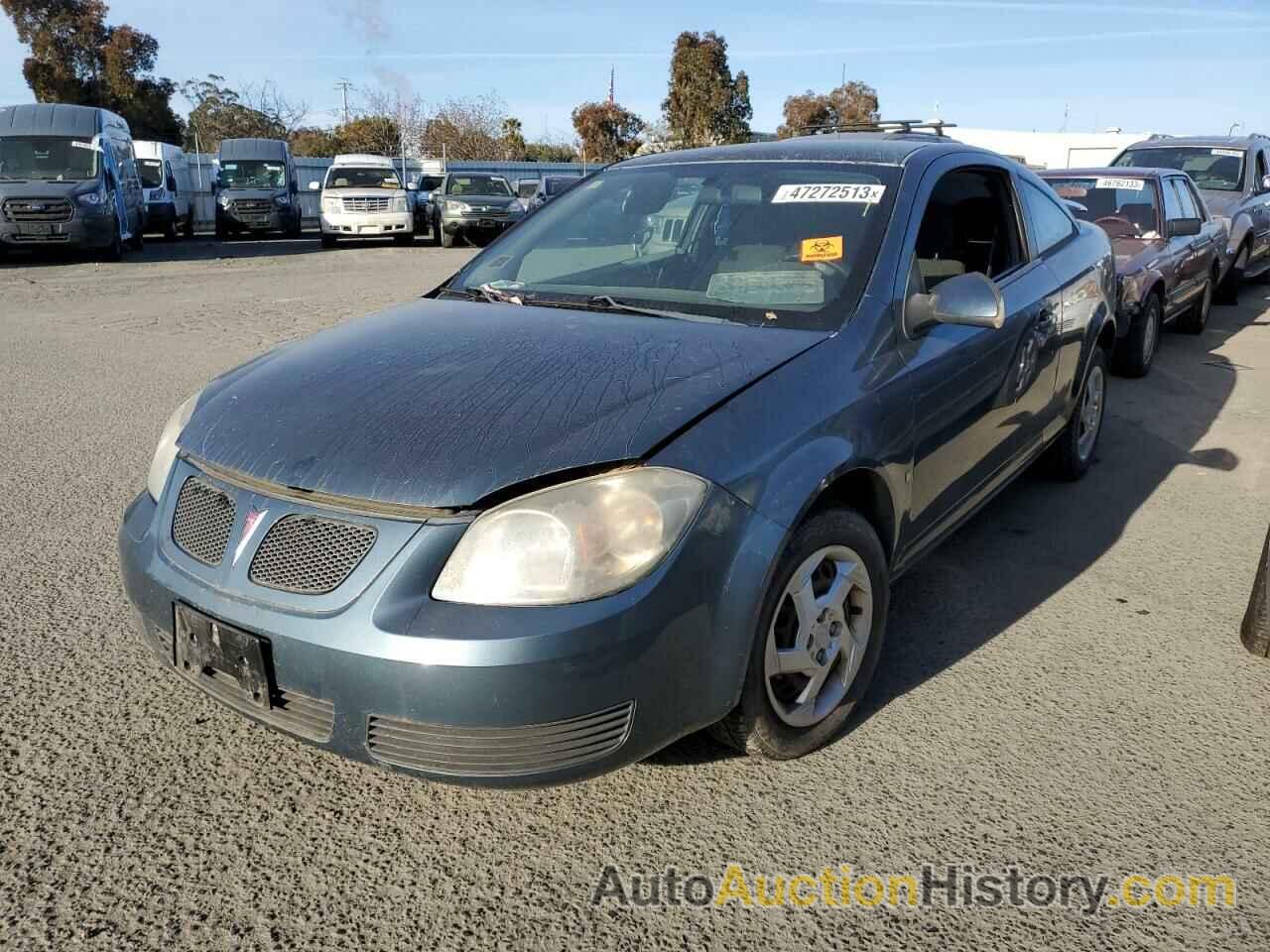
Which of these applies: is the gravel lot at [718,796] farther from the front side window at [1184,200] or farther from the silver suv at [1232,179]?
the silver suv at [1232,179]

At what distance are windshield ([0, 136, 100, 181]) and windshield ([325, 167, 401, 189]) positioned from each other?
18.5 ft

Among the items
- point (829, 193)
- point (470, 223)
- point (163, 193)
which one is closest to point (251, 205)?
point (163, 193)

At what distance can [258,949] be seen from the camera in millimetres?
2061

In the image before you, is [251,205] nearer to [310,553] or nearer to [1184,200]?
[1184,200]

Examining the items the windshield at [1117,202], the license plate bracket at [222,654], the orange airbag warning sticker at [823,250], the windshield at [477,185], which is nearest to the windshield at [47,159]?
the windshield at [477,185]

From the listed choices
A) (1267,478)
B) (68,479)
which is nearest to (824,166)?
(1267,478)

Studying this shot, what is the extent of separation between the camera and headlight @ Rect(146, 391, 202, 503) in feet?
8.70

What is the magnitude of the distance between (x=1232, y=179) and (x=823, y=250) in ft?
36.7

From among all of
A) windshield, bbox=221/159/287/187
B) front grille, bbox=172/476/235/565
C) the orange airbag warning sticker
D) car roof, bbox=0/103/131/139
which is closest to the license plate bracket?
front grille, bbox=172/476/235/565

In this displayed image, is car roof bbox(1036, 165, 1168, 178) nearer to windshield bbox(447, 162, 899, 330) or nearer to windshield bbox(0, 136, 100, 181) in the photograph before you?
windshield bbox(447, 162, 899, 330)

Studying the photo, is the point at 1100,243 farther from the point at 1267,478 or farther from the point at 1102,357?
the point at 1267,478

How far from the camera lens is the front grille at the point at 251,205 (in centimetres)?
2264

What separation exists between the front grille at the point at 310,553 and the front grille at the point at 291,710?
241mm

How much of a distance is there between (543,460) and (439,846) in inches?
37.6
